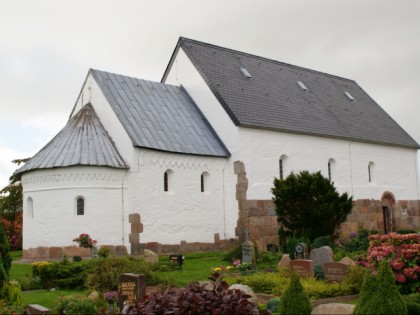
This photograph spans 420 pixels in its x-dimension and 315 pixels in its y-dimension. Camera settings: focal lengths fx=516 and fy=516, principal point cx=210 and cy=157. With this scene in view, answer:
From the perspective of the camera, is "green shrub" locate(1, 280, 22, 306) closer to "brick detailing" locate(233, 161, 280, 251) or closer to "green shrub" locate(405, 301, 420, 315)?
"green shrub" locate(405, 301, 420, 315)

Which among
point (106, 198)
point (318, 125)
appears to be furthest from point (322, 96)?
point (106, 198)

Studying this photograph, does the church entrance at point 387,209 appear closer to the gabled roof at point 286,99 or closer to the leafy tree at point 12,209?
the gabled roof at point 286,99

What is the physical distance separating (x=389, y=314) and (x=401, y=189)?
24.3m

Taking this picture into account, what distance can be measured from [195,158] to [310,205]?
544 cm

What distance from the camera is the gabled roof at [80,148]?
18.8 m

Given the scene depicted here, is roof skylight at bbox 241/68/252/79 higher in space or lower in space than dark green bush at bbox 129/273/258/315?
higher

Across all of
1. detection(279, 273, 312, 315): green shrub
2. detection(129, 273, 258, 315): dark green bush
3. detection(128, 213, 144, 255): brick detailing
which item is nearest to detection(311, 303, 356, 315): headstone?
detection(279, 273, 312, 315): green shrub

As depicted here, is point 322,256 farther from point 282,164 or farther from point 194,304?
point 282,164

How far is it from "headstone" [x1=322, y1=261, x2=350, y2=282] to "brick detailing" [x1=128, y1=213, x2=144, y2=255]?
827cm

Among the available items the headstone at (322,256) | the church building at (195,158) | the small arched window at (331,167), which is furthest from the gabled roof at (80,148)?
the small arched window at (331,167)

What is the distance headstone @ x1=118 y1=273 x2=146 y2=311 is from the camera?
32.5 ft

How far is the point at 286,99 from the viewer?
1005 inches

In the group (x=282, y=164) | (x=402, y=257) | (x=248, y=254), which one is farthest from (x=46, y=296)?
(x=282, y=164)

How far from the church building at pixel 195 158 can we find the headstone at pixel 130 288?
28.5 ft
